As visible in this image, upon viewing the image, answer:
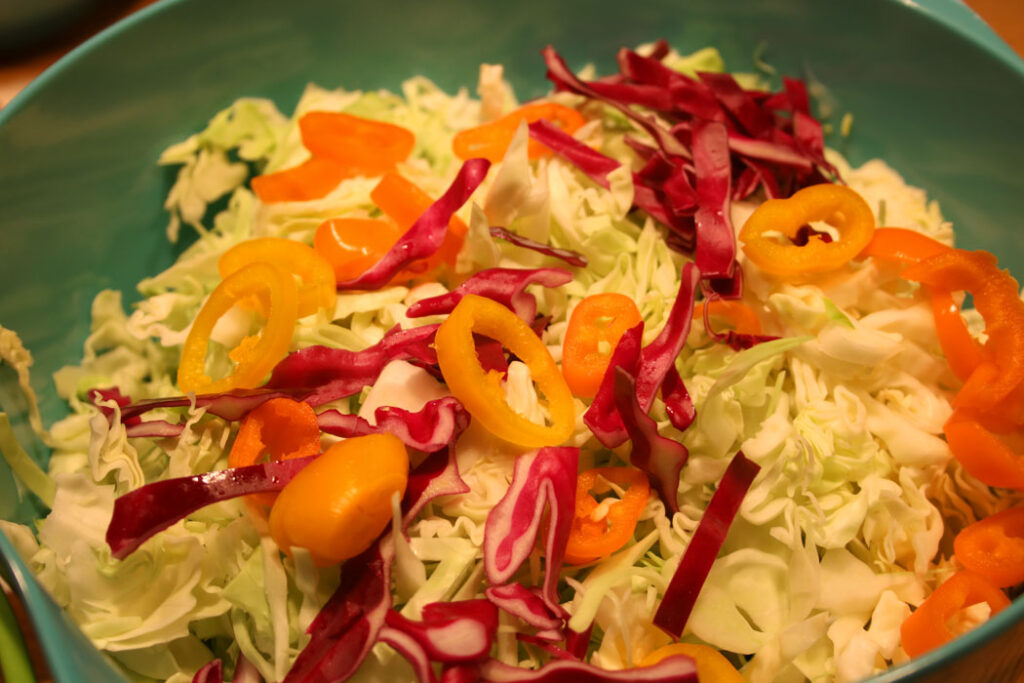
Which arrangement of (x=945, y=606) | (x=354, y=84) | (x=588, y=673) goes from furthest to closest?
(x=354, y=84) → (x=945, y=606) → (x=588, y=673)

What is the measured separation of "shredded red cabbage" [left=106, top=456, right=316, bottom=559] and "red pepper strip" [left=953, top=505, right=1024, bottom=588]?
934mm

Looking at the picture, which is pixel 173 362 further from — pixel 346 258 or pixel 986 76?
pixel 986 76

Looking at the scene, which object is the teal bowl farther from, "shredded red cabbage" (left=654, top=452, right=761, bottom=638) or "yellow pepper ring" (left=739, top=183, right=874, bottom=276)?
"shredded red cabbage" (left=654, top=452, right=761, bottom=638)

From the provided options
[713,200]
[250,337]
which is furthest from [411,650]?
[713,200]

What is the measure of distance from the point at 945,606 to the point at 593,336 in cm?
60

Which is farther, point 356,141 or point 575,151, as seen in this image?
point 356,141

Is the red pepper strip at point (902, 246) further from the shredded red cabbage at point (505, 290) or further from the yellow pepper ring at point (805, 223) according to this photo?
the shredded red cabbage at point (505, 290)

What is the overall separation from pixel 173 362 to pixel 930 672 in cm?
132

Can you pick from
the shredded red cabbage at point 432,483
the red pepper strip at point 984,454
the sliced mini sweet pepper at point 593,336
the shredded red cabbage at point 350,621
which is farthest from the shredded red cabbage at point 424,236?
the red pepper strip at point 984,454

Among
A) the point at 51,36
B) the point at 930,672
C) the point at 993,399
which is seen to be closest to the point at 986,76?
the point at 993,399

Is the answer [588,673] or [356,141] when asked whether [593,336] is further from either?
[356,141]

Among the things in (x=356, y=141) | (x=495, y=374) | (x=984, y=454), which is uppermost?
(x=356, y=141)

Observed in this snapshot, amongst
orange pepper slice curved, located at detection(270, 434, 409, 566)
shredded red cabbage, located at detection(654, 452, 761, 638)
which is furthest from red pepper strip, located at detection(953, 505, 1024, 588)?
orange pepper slice curved, located at detection(270, 434, 409, 566)

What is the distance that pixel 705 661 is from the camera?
0.94 metres
